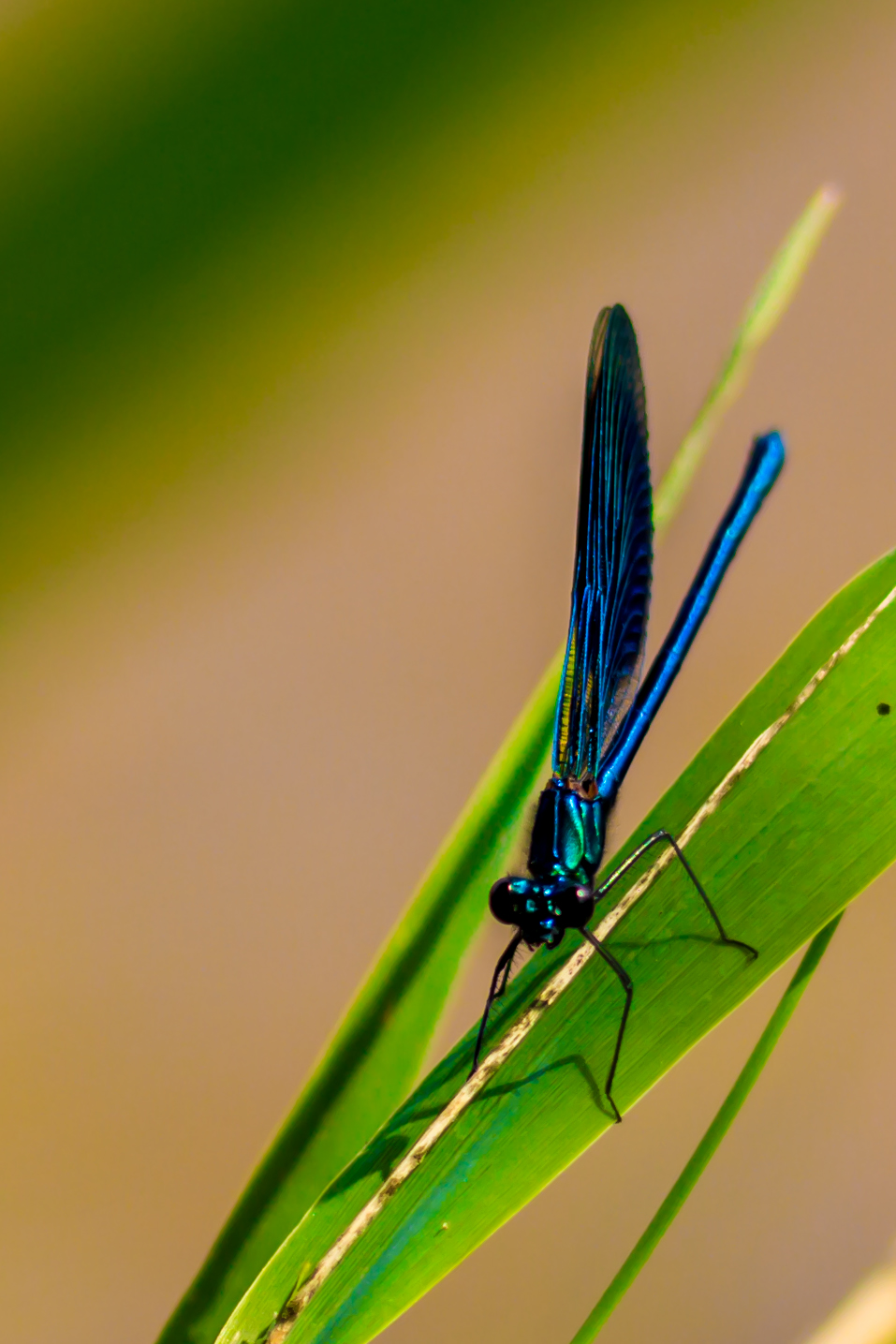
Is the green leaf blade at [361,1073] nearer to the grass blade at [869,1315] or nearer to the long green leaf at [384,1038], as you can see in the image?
the long green leaf at [384,1038]

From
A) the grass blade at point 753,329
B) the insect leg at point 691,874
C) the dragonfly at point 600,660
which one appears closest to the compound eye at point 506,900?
the dragonfly at point 600,660

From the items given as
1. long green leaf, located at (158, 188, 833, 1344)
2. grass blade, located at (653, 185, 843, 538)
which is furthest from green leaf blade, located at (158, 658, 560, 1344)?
grass blade, located at (653, 185, 843, 538)

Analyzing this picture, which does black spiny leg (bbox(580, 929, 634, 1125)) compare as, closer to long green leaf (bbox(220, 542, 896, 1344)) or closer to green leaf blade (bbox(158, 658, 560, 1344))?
long green leaf (bbox(220, 542, 896, 1344))

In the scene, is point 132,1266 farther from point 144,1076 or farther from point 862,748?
point 862,748

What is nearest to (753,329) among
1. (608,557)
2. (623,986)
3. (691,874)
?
(608,557)

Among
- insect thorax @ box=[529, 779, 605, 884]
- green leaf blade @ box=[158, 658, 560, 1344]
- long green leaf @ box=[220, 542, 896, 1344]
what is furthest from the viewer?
insect thorax @ box=[529, 779, 605, 884]

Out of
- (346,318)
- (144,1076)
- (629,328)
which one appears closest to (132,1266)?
(144,1076)

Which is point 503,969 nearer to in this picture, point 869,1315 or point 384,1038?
point 384,1038
